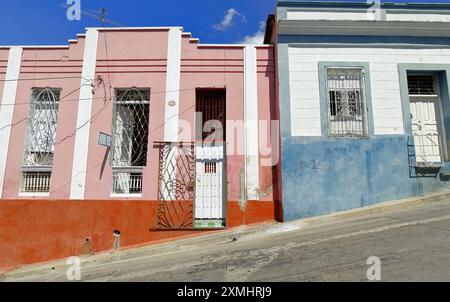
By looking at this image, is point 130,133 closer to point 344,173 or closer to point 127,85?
point 127,85

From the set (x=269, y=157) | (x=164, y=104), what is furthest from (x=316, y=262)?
(x=164, y=104)

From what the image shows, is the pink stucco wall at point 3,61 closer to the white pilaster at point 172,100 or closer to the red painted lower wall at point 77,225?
the red painted lower wall at point 77,225

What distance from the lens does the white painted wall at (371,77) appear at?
908 centimetres

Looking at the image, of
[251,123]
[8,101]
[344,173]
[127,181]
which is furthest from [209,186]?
[8,101]

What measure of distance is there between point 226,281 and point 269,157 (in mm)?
4632

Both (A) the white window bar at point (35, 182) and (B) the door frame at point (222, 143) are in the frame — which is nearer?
(B) the door frame at point (222, 143)

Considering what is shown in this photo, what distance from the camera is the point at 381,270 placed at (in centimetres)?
482

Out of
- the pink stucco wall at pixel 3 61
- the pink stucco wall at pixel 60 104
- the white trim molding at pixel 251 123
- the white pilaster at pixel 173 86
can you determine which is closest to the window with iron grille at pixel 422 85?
the white trim molding at pixel 251 123

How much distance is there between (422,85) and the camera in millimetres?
9695

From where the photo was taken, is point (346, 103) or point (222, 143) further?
point (222, 143)

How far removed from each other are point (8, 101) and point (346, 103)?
831 centimetres

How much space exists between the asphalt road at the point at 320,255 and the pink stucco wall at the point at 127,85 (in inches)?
79.5

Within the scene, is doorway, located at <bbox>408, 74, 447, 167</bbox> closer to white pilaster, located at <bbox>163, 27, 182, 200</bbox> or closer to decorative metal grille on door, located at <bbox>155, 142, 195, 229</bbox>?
decorative metal grille on door, located at <bbox>155, 142, 195, 229</bbox>

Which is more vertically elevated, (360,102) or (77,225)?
(360,102)
